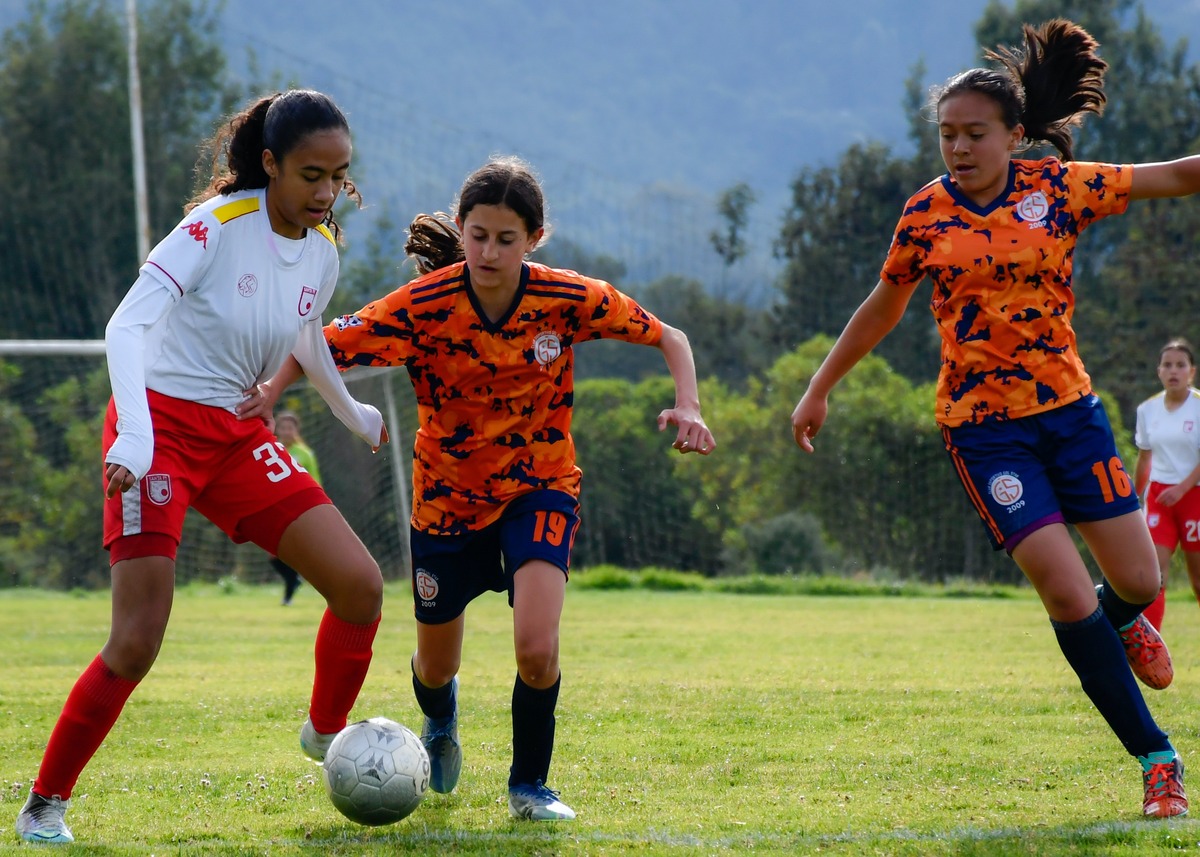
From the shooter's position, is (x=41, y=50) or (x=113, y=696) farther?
(x=41, y=50)

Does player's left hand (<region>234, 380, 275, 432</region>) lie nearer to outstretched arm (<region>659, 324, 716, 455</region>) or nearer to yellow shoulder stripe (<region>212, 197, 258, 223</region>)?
yellow shoulder stripe (<region>212, 197, 258, 223</region>)

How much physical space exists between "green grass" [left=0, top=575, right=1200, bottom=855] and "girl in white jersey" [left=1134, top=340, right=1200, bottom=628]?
731 mm

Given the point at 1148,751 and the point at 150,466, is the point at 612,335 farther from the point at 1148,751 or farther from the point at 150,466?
the point at 1148,751

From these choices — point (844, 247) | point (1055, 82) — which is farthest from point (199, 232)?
point (844, 247)

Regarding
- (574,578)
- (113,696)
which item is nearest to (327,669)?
(113,696)

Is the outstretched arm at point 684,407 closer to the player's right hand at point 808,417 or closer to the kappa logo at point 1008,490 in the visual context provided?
the player's right hand at point 808,417

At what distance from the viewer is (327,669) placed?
4.54m

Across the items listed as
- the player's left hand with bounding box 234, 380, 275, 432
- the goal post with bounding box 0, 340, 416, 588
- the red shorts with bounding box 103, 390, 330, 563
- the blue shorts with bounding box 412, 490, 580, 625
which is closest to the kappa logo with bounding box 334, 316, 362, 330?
the player's left hand with bounding box 234, 380, 275, 432

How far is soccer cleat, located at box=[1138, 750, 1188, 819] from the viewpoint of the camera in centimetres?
399

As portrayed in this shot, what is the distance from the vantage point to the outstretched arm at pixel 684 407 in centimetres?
420

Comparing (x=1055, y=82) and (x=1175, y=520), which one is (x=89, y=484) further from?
(x=1055, y=82)

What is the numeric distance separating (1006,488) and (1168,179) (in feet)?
3.61

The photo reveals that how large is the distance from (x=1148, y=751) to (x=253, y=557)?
16.3m

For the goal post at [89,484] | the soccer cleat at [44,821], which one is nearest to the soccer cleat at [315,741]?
the soccer cleat at [44,821]
